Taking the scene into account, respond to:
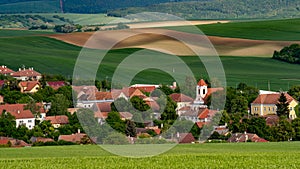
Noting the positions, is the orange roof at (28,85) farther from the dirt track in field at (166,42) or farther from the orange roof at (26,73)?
the dirt track in field at (166,42)

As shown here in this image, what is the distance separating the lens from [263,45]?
99438mm

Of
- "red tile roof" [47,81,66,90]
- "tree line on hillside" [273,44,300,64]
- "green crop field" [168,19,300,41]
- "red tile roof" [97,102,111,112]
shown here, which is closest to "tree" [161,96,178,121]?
"red tile roof" [97,102,111,112]

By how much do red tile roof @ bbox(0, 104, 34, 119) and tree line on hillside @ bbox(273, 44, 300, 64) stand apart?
41.6 m

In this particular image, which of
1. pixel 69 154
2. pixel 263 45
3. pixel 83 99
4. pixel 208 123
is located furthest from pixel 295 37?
pixel 69 154

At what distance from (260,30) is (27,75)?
142 feet

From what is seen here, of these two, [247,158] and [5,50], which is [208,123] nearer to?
[247,158]

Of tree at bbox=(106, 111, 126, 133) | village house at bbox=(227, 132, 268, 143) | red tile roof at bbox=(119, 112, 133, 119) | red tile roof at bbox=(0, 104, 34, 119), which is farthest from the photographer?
red tile roof at bbox=(0, 104, 34, 119)

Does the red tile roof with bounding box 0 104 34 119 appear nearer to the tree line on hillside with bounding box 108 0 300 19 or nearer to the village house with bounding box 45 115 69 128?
the village house with bounding box 45 115 69 128

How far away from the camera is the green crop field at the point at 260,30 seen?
106113 millimetres

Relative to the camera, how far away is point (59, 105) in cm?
5862

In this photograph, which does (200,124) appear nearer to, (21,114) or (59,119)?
(59,119)

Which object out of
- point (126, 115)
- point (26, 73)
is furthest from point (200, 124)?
point (26, 73)

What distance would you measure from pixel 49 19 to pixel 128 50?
87.3m

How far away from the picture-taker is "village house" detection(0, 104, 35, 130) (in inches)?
2109
